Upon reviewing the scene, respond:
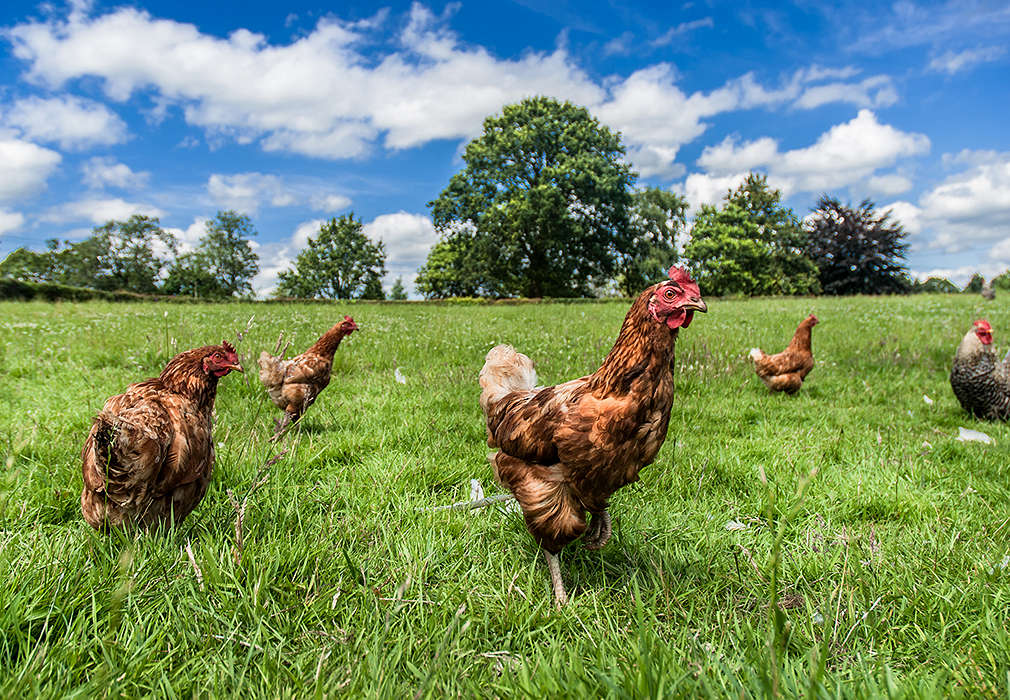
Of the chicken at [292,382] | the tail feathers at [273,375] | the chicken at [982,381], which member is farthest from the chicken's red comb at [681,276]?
the chicken at [982,381]

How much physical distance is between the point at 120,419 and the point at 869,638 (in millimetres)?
3194

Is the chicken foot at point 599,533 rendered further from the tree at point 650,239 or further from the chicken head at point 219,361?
the tree at point 650,239

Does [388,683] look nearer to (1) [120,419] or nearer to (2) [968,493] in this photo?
(1) [120,419]

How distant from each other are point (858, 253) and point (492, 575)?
5317cm

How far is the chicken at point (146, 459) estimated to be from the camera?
81.6 inches

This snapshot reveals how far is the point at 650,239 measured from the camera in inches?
1489

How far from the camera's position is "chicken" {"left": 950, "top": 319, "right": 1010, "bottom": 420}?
495 centimetres

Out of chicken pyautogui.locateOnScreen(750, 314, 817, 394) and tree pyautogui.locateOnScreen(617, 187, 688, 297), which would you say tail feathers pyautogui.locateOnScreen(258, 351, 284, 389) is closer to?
chicken pyautogui.locateOnScreen(750, 314, 817, 394)

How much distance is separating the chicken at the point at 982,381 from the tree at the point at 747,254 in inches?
1583

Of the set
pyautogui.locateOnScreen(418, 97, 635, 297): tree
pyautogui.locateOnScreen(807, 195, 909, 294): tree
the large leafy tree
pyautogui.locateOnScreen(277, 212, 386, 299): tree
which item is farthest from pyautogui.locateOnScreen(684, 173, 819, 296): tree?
the large leafy tree

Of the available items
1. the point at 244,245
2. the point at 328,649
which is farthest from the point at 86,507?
the point at 244,245

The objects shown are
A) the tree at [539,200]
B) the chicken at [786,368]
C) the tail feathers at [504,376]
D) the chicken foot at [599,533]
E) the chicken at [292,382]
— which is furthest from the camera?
the tree at [539,200]

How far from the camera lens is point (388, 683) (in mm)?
1475

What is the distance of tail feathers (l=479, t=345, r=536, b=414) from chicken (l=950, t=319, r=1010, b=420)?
16.2 feet
